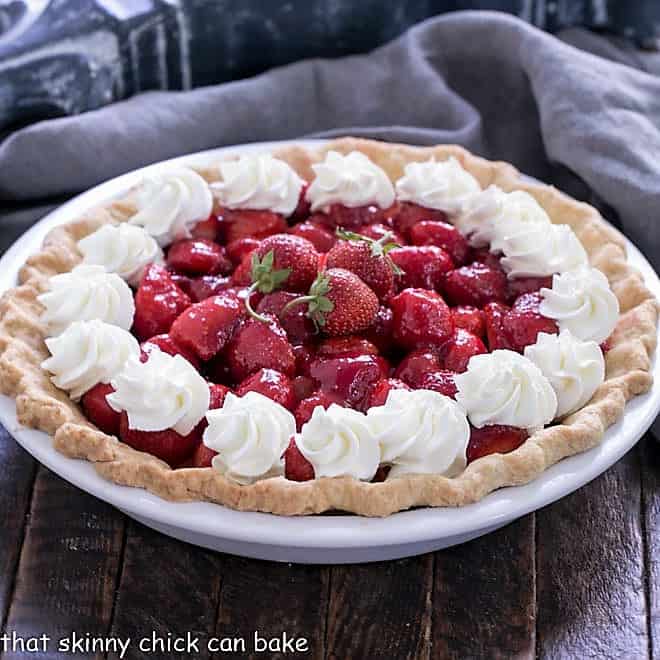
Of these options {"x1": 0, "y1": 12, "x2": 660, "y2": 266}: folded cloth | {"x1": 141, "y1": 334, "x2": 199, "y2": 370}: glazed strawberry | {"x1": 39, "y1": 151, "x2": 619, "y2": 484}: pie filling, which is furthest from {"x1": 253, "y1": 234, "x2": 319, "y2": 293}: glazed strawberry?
{"x1": 0, "y1": 12, "x2": 660, "y2": 266}: folded cloth

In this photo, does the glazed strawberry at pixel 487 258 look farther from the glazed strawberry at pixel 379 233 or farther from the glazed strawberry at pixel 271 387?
the glazed strawberry at pixel 271 387

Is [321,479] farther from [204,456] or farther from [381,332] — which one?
[381,332]

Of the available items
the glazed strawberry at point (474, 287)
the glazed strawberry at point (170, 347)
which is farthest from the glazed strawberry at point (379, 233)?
the glazed strawberry at point (170, 347)

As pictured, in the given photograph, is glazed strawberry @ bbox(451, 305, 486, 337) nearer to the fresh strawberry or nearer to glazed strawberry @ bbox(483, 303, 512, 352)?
glazed strawberry @ bbox(483, 303, 512, 352)

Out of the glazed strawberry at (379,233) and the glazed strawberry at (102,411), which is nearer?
the glazed strawberry at (102,411)

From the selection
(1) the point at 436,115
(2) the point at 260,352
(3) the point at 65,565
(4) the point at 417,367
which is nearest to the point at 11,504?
(3) the point at 65,565
